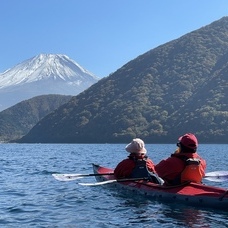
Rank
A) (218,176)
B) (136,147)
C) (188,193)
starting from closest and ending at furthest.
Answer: (188,193)
(136,147)
(218,176)

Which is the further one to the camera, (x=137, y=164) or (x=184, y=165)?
(x=137, y=164)

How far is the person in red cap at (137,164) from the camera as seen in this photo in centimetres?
1784

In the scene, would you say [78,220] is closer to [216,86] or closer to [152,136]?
[152,136]

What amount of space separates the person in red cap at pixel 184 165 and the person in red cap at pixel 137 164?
59.3 inches

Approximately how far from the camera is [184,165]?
15844 millimetres

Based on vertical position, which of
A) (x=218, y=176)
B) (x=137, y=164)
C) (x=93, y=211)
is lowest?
(x=93, y=211)

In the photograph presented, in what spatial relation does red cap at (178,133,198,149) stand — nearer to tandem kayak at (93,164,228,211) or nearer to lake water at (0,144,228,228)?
tandem kayak at (93,164,228,211)

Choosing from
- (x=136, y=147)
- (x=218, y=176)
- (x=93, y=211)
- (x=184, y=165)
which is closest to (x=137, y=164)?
(x=136, y=147)

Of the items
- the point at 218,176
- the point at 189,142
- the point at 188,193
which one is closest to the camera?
the point at 188,193

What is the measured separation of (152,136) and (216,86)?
122 ft

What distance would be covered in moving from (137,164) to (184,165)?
2.80 metres

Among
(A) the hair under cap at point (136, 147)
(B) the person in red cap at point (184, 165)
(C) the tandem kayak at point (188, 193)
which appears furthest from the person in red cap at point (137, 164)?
(B) the person in red cap at point (184, 165)

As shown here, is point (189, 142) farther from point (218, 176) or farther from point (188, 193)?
point (218, 176)

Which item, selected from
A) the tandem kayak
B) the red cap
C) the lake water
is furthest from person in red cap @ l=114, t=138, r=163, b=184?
the red cap
